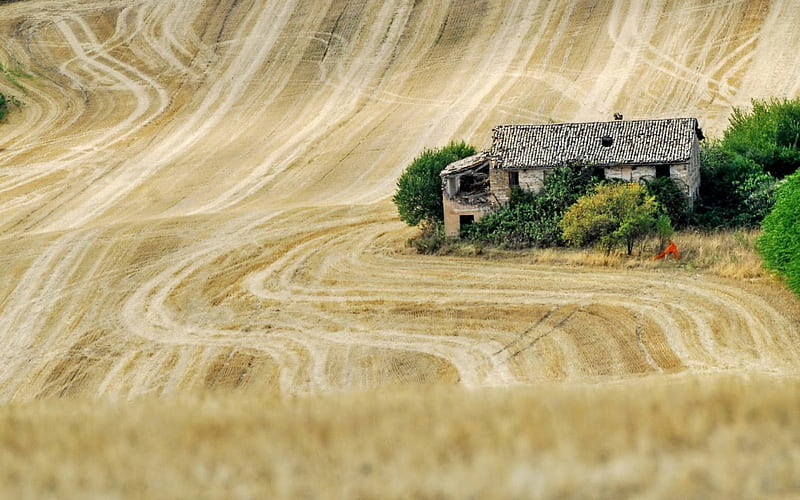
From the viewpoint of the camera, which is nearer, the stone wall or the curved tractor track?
the curved tractor track

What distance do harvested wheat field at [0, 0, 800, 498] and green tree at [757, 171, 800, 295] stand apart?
724mm

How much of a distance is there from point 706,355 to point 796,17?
44.6m

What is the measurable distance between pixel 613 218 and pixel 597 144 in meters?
4.05

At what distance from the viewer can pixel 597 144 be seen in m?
40.2

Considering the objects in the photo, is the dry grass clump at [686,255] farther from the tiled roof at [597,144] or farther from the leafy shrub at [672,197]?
the tiled roof at [597,144]

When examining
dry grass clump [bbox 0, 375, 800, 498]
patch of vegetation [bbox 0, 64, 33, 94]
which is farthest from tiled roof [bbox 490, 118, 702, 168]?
patch of vegetation [bbox 0, 64, 33, 94]

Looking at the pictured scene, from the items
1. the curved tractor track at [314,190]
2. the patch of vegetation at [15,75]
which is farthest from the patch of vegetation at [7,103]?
the patch of vegetation at [15,75]

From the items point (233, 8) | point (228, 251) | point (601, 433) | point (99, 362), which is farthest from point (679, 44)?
point (601, 433)

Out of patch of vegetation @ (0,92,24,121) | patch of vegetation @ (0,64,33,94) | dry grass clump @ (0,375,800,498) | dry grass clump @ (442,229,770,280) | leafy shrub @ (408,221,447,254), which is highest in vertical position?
patch of vegetation @ (0,64,33,94)

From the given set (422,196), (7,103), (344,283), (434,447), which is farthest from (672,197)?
(7,103)

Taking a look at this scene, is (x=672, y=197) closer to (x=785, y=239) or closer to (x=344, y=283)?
(x=785, y=239)

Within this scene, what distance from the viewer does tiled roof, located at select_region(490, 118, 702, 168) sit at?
39.4 meters

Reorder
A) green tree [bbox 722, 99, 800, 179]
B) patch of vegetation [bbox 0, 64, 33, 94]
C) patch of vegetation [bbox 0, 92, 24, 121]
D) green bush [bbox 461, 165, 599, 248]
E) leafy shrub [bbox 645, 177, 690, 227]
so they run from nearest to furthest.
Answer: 1. green bush [bbox 461, 165, 599, 248]
2. leafy shrub [bbox 645, 177, 690, 227]
3. green tree [bbox 722, 99, 800, 179]
4. patch of vegetation [bbox 0, 92, 24, 121]
5. patch of vegetation [bbox 0, 64, 33, 94]

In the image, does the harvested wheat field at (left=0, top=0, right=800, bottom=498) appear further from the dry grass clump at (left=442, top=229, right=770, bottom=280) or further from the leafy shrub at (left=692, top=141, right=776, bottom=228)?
the leafy shrub at (left=692, top=141, right=776, bottom=228)
